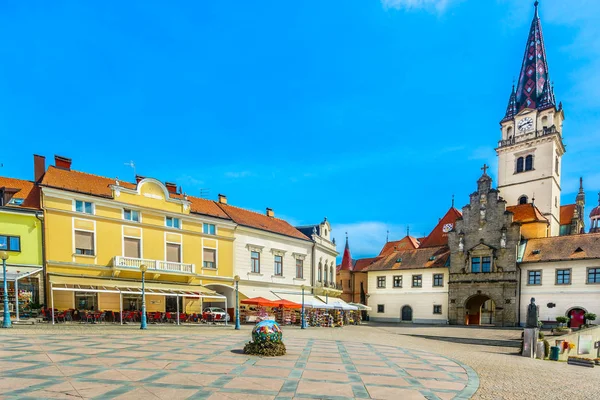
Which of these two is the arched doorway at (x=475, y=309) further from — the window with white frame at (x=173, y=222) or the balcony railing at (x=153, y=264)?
the window with white frame at (x=173, y=222)

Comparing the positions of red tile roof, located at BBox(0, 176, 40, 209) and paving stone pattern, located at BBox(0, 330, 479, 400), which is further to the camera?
red tile roof, located at BBox(0, 176, 40, 209)

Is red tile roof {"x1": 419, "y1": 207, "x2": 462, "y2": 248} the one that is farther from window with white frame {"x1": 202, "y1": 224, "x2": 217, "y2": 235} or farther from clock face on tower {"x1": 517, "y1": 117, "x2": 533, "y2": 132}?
window with white frame {"x1": 202, "y1": 224, "x2": 217, "y2": 235}

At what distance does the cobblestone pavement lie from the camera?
7.84 m

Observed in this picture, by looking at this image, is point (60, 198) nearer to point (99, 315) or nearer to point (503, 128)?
point (99, 315)

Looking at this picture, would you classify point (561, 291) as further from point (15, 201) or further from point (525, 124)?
point (15, 201)

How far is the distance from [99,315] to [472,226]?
38637mm

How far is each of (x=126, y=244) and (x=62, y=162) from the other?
24.2 ft

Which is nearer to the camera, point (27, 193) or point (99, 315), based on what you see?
point (99, 315)

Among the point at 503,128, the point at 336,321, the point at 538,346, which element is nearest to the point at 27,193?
the point at 336,321

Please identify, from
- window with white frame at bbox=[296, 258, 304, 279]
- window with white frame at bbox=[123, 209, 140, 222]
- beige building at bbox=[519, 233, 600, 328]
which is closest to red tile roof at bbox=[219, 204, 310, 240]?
window with white frame at bbox=[296, 258, 304, 279]

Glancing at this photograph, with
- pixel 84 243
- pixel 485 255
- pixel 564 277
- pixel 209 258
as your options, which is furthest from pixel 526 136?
pixel 84 243

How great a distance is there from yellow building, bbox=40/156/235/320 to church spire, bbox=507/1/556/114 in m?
50.3

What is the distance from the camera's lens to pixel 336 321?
3350 cm

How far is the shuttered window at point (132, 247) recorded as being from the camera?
25719 mm
